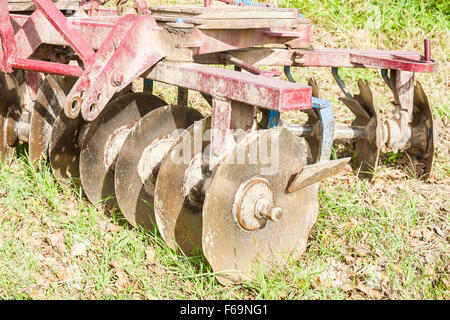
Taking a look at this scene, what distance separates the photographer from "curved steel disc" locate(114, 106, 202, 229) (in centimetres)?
302

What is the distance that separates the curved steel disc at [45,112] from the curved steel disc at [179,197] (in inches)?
39.6

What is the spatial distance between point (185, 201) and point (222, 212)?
12.3 inches

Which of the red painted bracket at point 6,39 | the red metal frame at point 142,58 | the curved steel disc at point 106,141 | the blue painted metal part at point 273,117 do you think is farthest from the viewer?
the curved steel disc at point 106,141

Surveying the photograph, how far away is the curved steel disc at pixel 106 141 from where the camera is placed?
10.6 ft

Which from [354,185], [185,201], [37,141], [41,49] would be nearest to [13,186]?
[37,141]

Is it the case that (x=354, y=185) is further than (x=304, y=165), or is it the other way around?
(x=354, y=185)

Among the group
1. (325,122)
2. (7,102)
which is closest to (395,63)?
(325,122)

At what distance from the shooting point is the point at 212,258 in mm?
2576

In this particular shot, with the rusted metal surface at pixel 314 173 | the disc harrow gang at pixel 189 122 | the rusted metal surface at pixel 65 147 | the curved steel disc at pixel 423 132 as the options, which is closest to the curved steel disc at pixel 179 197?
the disc harrow gang at pixel 189 122

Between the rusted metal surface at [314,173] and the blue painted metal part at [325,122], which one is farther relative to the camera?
the blue painted metal part at [325,122]

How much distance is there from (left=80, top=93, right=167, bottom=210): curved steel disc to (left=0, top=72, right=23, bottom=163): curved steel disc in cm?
61

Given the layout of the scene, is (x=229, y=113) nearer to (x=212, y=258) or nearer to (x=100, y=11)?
(x=212, y=258)

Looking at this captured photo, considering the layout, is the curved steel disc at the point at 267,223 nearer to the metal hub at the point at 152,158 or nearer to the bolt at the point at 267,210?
the bolt at the point at 267,210

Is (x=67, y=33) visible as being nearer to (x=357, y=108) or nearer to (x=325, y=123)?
(x=325, y=123)
